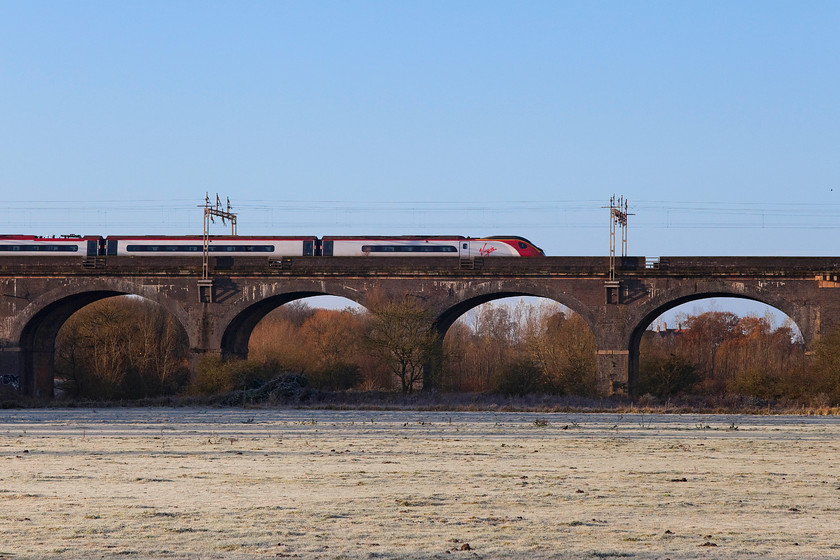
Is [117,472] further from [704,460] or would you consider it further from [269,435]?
[704,460]

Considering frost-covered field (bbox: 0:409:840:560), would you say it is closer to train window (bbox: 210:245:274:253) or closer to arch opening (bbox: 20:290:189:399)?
arch opening (bbox: 20:290:189:399)

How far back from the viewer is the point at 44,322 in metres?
43.0

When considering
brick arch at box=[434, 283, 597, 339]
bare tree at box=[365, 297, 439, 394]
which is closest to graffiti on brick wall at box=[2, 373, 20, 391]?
bare tree at box=[365, 297, 439, 394]

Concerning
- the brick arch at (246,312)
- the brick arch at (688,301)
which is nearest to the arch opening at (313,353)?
the brick arch at (246,312)

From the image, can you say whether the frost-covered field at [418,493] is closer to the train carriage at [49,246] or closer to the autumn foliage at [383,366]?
the autumn foliage at [383,366]

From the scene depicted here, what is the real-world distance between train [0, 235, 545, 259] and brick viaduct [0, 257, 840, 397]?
5.51ft

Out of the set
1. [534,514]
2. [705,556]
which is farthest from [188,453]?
[705,556]

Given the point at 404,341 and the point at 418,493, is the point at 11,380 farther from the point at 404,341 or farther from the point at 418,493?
the point at 418,493

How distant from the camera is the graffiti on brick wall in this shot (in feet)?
135

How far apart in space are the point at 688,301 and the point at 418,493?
2993 cm

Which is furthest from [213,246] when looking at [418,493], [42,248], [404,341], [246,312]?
[418,493]

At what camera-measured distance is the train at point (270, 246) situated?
42531 millimetres

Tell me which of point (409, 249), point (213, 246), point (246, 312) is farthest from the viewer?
point (213, 246)

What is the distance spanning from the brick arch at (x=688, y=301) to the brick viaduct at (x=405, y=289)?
4 cm
